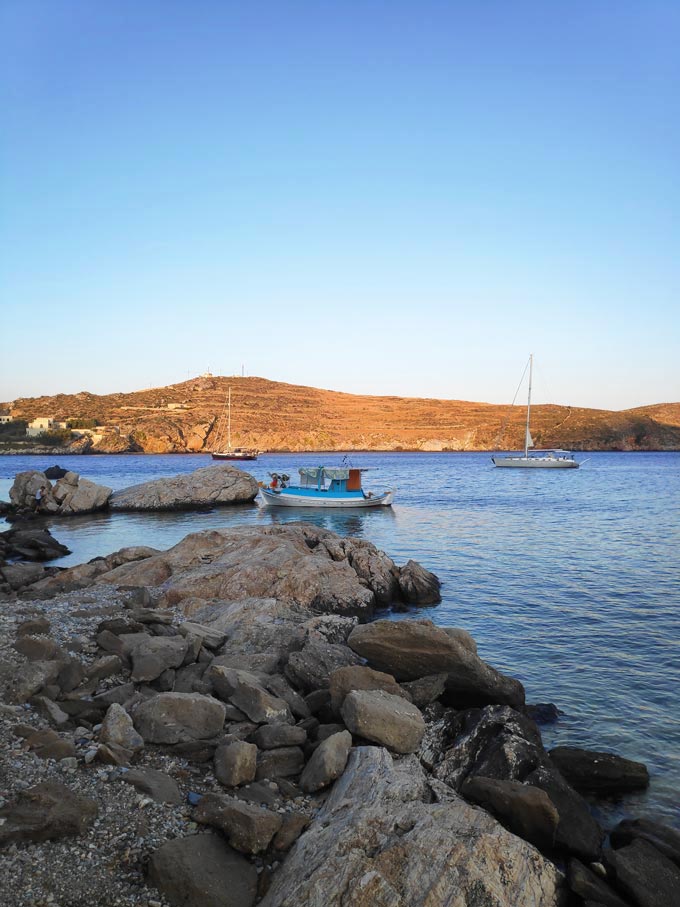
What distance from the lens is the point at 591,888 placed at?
5.06m

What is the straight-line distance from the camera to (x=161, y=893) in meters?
4.48

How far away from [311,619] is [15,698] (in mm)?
5193

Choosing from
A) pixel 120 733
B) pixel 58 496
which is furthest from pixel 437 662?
pixel 58 496

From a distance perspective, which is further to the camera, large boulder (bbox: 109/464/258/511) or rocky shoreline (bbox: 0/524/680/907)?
large boulder (bbox: 109/464/258/511)

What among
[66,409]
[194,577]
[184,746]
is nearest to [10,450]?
[66,409]

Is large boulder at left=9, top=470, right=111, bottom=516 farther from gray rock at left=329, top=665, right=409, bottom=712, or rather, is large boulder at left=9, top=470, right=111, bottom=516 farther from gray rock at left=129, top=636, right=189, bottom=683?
gray rock at left=329, top=665, right=409, bottom=712

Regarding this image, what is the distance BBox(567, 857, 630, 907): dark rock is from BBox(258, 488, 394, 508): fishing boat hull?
35618 mm

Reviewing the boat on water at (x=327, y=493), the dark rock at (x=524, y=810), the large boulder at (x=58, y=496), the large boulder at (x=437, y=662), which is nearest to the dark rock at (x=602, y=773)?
the large boulder at (x=437, y=662)

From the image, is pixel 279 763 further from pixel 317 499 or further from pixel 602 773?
pixel 317 499

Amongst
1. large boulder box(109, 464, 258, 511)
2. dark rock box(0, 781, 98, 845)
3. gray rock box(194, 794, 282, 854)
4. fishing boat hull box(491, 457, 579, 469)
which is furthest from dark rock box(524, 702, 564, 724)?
fishing boat hull box(491, 457, 579, 469)

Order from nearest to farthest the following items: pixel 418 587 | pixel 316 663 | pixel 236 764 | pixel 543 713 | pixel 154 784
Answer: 1. pixel 154 784
2. pixel 236 764
3. pixel 316 663
4. pixel 543 713
5. pixel 418 587

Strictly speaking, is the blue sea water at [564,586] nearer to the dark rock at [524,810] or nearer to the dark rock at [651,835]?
the dark rock at [651,835]

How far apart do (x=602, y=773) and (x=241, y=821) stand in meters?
4.67

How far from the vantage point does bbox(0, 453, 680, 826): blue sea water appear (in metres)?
9.26
